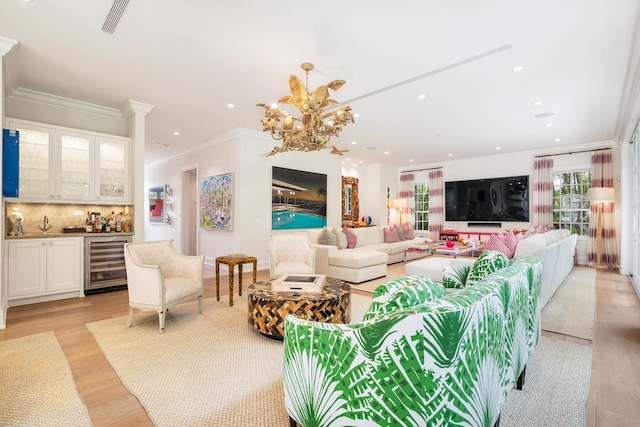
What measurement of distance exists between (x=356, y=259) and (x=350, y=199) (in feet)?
14.3

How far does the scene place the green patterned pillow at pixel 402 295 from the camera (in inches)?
47.3

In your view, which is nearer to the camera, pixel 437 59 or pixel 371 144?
pixel 437 59

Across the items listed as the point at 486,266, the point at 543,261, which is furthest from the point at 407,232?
the point at 486,266

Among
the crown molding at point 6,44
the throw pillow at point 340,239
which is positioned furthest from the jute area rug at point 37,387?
the throw pillow at point 340,239

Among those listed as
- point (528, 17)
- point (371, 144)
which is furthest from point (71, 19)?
point (371, 144)

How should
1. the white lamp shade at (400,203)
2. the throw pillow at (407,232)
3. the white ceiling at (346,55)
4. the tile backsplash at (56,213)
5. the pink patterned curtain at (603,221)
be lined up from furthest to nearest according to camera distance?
the white lamp shade at (400,203), the throw pillow at (407,232), the pink patterned curtain at (603,221), the tile backsplash at (56,213), the white ceiling at (346,55)

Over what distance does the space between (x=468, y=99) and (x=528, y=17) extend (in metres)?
1.76

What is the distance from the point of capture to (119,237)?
14.3 feet

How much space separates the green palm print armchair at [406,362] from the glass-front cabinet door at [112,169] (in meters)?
4.35

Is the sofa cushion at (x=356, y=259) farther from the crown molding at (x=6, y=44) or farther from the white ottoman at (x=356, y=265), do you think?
the crown molding at (x=6, y=44)

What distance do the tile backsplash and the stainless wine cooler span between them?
45cm

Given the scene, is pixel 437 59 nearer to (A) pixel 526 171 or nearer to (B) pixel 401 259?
(B) pixel 401 259

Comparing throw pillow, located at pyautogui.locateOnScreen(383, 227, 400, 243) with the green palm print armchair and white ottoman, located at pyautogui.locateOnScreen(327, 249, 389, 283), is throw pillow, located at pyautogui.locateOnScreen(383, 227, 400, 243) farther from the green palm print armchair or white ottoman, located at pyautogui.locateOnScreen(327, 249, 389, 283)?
the green palm print armchair

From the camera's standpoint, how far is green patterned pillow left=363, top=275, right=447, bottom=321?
3.94 feet
